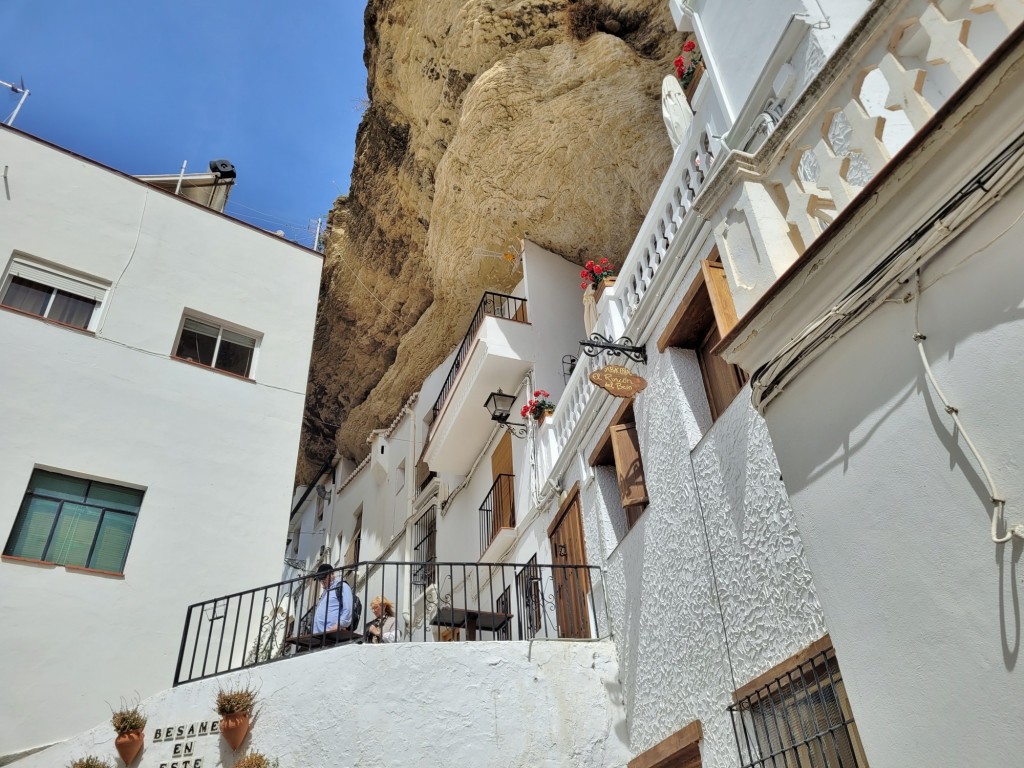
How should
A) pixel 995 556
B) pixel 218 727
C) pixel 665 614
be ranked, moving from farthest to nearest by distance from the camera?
pixel 218 727 < pixel 665 614 < pixel 995 556

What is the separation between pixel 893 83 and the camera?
3395 mm

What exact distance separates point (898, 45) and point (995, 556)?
2.26 meters

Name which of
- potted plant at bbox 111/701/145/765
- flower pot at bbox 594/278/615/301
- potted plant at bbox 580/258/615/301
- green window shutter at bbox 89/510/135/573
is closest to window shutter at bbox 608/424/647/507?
flower pot at bbox 594/278/615/301

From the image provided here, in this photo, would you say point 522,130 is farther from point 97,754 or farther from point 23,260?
point 97,754

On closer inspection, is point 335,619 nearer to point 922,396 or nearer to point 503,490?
point 503,490

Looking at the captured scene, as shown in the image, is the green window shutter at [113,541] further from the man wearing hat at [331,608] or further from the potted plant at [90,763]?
the man wearing hat at [331,608]

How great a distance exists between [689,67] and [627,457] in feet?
15.0

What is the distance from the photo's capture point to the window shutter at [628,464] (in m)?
7.32

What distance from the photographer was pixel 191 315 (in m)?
11.3

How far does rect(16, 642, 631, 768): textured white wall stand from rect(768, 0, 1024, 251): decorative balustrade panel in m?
4.92

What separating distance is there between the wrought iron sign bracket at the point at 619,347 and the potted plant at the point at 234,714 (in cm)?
443

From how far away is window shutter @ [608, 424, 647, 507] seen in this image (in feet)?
24.0

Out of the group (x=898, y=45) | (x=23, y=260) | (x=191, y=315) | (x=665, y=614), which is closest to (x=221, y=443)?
(x=191, y=315)

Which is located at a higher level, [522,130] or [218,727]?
[522,130]
